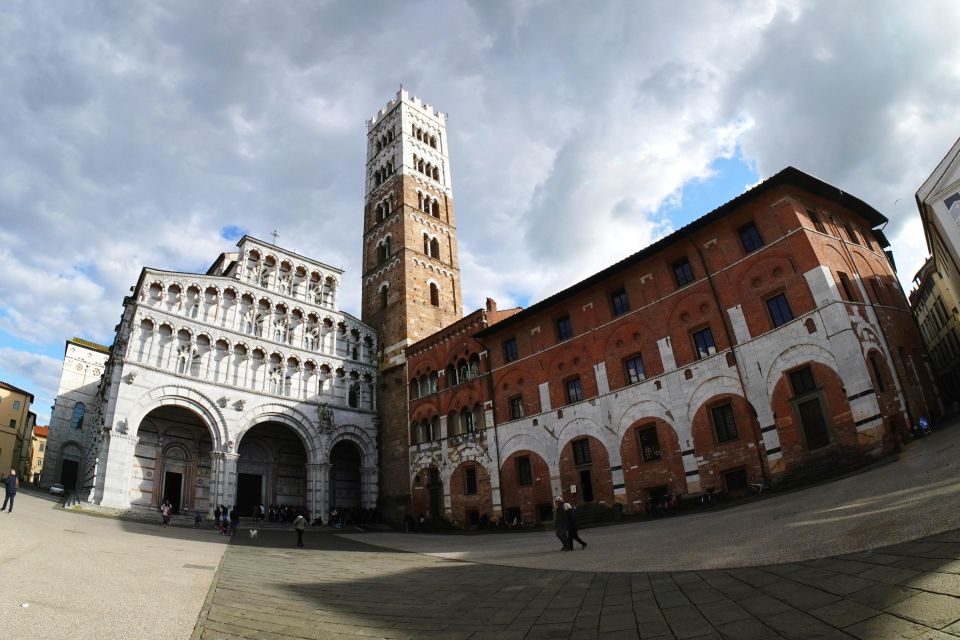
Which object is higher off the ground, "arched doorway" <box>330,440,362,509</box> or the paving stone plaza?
"arched doorway" <box>330,440,362,509</box>

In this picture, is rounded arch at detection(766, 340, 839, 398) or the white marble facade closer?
rounded arch at detection(766, 340, 839, 398)

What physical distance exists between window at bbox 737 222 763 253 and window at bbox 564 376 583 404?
10.1 metres

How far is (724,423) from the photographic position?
2027 centimetres

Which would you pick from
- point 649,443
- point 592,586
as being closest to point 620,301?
point 649,443

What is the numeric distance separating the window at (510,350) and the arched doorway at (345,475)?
14.4m

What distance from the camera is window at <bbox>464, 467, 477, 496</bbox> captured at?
29.5m

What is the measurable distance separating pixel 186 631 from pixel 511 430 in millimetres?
23247

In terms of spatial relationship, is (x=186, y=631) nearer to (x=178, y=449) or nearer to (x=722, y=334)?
(x=722, y=334)

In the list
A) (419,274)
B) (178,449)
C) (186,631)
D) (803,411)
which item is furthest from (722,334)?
(178,449)

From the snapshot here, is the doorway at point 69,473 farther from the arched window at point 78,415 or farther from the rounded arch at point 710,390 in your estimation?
the rounded arch at point 710,390

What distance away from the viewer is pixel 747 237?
69.2ft

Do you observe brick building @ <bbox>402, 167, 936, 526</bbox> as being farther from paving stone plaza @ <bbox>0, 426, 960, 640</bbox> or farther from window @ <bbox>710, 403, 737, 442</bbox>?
paving stone plaza @ <bbox>0, 426, 960, 640</bbox>

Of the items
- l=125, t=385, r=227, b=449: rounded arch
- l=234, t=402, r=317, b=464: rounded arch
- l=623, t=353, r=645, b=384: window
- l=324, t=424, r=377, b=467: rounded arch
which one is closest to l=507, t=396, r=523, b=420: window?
l=623, t=353, r=645, b=384: window

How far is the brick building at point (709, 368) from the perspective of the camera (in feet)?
58.3
